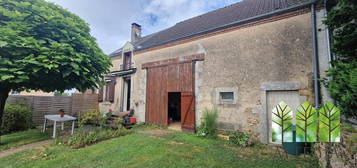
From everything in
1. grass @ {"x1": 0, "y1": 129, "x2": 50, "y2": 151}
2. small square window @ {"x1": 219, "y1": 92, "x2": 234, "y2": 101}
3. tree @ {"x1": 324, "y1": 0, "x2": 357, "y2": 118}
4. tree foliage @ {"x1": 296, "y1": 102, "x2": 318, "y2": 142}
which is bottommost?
grass @ {"x1": 0, "y1": 129, "x2": 50, "y2": 151}

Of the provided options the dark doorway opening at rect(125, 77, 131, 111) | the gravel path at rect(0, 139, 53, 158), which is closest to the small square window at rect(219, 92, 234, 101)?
the dark doorway opening at rect(125, 77, 131, 111)

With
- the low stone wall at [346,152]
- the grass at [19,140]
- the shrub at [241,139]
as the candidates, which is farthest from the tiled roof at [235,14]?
the grass at [19,140]

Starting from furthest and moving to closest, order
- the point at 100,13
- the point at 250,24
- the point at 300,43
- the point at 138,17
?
the point at 138,17 < the point at 100,13 < the point at 250,24 < the point at 300,43

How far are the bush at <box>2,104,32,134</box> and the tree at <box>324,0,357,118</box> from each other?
10.5m

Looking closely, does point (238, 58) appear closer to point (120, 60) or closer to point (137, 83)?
point (137, 83)

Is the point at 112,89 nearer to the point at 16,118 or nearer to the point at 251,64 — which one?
the point at 16,118

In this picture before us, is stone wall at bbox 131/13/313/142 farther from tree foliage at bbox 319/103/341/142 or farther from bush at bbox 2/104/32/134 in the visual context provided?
bush at bbox 2/104/32/134

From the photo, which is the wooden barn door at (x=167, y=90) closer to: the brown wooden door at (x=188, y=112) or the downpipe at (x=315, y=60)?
the brown wooden door at (x=188, y=112)

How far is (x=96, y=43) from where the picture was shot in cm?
548

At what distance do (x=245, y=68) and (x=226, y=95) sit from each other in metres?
1.23

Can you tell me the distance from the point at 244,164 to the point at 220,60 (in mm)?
3743

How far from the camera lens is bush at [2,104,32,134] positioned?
19.6 ft

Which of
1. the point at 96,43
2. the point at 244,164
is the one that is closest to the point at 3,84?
the point at 96,43

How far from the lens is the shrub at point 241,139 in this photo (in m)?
→ 4.53
